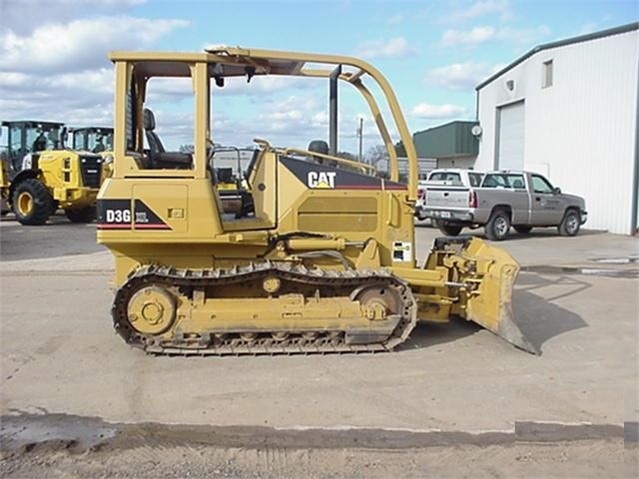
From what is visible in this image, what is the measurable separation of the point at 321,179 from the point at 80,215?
661 inches

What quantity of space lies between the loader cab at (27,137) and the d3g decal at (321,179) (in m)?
19.1

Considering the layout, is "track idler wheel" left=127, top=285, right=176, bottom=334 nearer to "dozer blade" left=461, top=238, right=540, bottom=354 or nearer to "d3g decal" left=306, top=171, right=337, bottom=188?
"d3g decal" left=306, top=171, right=337, bottom=188

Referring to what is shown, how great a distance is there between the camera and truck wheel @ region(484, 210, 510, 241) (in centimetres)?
1773

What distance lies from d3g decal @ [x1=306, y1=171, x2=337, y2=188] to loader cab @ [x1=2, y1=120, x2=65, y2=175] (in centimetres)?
1914

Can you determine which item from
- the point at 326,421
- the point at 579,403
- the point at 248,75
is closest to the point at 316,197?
the point at 248,75

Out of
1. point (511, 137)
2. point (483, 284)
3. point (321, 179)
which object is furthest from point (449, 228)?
point (321, 179)

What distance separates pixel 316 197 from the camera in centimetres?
669

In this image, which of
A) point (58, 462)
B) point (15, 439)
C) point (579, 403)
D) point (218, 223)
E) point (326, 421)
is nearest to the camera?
point (58, 462)

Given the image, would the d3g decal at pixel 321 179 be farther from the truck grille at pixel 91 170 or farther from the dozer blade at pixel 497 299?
the truck grille at pixel 91 170

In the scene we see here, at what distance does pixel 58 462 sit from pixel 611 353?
16.8 feet

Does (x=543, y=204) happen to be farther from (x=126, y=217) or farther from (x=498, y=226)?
(x=126, y=217)

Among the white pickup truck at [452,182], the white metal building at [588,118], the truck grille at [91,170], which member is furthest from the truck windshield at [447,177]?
the truck grille at [91,170]

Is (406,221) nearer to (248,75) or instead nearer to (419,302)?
(419,302)

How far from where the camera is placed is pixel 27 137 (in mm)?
23453
